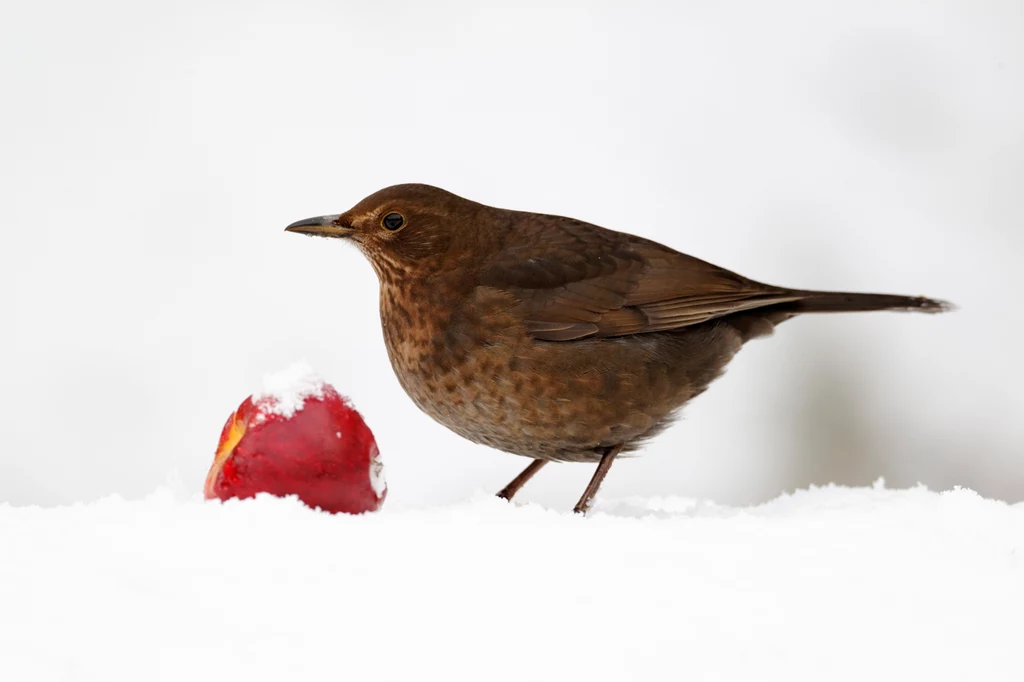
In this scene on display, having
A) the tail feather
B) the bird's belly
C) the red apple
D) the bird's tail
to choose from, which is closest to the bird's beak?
the bird's belly

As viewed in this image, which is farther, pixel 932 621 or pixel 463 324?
pixel 463 324

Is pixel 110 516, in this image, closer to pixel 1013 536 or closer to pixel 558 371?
pixel 558 371

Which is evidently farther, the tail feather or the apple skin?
the tail feather

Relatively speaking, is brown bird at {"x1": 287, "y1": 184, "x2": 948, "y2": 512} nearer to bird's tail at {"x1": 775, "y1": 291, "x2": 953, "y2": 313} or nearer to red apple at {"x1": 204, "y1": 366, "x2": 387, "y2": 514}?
bird's tail at {"x1": 775, "y1": 291, "x2": 953, "y2": 313}

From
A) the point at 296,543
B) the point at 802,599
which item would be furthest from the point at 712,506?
the point at 296,543

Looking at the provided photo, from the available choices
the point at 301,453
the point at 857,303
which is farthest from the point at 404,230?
the point at 857,303

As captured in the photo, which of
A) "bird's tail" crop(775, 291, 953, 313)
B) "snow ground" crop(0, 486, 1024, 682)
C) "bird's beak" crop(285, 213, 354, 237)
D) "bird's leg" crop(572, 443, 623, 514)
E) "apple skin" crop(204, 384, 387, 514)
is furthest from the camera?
"bird's beak" crop(285, 213, 354, 237)

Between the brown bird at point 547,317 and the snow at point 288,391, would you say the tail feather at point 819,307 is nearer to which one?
the brown bird at point 547,317

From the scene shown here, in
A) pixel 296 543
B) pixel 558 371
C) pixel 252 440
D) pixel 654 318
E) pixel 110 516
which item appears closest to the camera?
pixel 296 543
